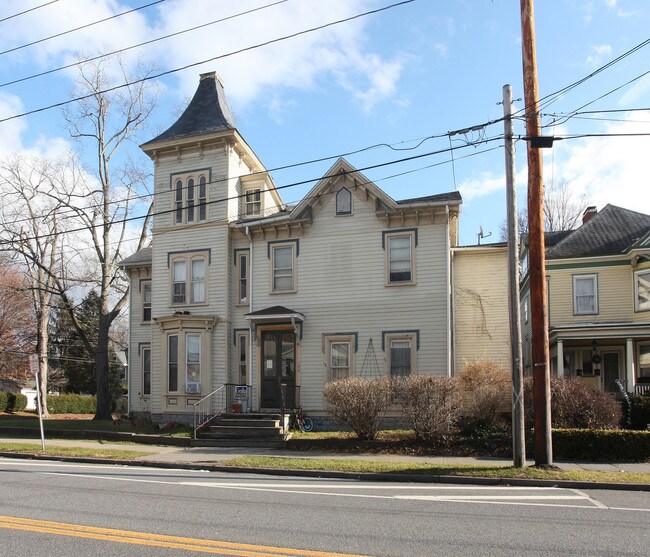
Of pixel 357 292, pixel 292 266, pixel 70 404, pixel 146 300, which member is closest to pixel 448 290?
pixel 357 292

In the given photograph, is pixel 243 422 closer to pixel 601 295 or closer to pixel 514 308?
pixel 514 308

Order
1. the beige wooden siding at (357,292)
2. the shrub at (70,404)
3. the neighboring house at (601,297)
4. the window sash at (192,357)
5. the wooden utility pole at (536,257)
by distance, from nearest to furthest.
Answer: the wooden utility pole at (536,257)
the beige wooden siding at (357,292)
the window sash at (192,357)
the neighboring house at (601,297)
the shrub at (70,404)

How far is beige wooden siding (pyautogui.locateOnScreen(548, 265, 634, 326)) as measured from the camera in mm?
23656

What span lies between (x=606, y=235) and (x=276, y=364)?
14253 millimetres

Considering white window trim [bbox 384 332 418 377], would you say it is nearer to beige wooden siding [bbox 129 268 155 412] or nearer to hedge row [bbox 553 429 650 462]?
hedge row [bbox 553 429 650 462]

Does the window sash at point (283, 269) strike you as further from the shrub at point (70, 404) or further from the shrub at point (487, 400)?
the shrub at point (70, 404)

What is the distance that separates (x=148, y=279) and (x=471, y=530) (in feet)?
69.0

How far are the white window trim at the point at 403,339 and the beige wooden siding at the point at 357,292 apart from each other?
155 mm

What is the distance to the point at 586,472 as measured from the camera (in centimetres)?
1182

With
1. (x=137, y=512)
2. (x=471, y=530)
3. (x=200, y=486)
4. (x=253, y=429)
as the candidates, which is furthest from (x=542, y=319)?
(x=253, y=429)

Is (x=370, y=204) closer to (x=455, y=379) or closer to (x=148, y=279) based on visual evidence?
(x=455, y=379)

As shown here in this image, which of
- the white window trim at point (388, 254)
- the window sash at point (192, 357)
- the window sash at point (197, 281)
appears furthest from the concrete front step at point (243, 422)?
the white window trim at point (388, 254)

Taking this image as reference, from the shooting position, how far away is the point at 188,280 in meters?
22.6

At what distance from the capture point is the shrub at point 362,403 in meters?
16.2
